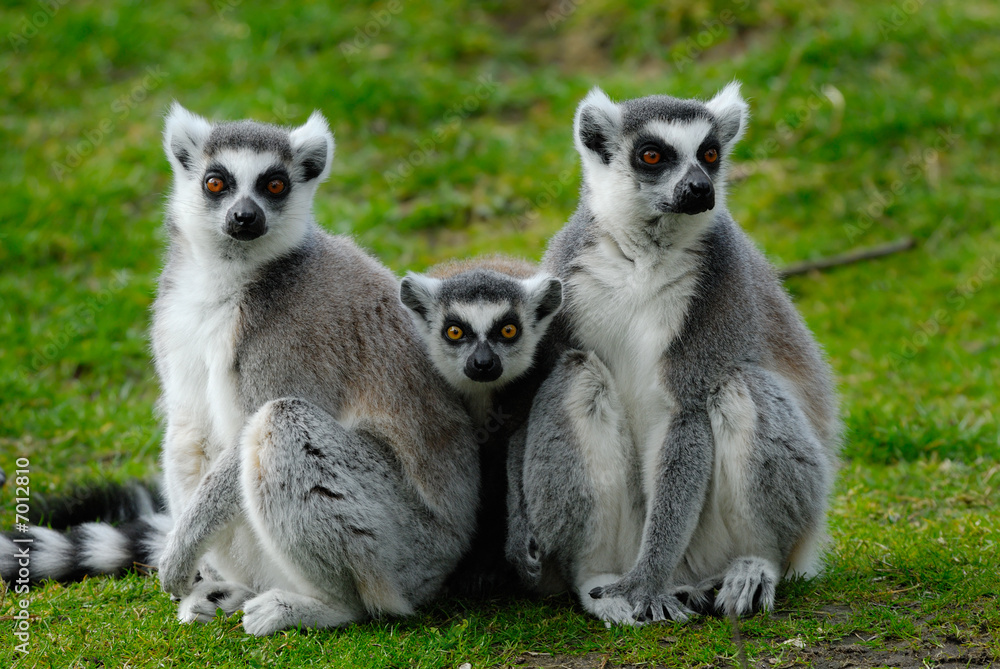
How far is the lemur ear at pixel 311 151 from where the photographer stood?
16.5 feet

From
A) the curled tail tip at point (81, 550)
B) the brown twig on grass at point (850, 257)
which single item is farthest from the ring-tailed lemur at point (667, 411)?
the brown twig on grass at point (850, 257)

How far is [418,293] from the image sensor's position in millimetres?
5059

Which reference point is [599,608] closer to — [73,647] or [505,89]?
[73,647]

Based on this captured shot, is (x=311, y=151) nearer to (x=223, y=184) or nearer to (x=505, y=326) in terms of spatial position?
(x=223, y=184)

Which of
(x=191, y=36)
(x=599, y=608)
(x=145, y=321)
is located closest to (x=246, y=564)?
(x=599, y=608)

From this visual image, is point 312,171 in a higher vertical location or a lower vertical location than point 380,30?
lower

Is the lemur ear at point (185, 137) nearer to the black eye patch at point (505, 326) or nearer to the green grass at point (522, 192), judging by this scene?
the black eye patch at point (505, 326)

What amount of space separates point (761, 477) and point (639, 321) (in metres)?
0.90

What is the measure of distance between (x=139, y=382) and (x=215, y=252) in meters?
3.93

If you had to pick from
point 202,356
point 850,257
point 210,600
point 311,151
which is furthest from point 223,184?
point 850,257

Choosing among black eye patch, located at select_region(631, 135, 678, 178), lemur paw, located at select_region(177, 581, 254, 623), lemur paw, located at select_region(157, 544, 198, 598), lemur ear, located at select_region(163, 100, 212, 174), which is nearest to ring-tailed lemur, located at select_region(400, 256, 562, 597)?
black eye patch, located at select_region(631, 135, 678, 178)

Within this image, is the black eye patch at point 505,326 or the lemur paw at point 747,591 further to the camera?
the black eye patch at point 505,326

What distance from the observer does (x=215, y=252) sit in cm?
484

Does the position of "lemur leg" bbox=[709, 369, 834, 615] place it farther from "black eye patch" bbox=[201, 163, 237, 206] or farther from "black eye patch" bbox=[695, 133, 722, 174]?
"black eye patch" bbox=[201, 163, 237, 206]
